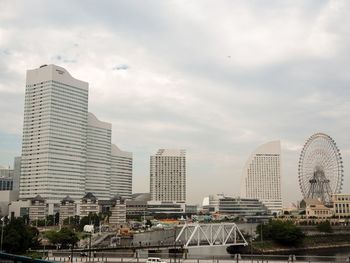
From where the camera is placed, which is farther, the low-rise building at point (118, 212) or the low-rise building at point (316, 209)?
the low-rise building at point (316, 209)

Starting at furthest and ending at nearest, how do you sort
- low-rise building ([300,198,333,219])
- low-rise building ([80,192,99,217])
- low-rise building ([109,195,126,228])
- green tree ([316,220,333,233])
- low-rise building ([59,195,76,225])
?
low-rise building ([59,195,76,225]) < low-rise building ([300,198,333,219]) < low-rise building ([80,192,99,217]) < low-rise building ([109,195,126,228]) < green tree ([316,220,333,233])

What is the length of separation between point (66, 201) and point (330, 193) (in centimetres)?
11217

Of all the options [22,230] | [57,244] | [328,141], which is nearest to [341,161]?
[328,141]

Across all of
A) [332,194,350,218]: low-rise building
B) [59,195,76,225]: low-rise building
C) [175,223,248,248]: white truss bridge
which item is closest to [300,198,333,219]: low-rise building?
[332,194,350,218]: low-rise building

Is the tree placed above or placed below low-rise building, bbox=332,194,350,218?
below

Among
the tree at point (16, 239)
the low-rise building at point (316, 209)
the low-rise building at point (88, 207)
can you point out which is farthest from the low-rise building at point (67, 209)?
the tree at point (16, 239)

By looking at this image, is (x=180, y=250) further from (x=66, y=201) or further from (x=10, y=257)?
(x=66, y=201)

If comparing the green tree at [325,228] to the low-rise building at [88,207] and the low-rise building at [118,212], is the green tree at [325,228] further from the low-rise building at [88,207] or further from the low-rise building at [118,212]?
the low-rise building at [88,207]

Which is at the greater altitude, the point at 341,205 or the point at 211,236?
the point at 341,205

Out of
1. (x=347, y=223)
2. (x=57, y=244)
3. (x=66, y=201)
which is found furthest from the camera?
(x=66, y=201)

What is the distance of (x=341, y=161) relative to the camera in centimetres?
16575

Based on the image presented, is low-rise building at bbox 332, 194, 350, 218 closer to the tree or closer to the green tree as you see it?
the green tree

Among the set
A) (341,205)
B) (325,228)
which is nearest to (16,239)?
(325,228)

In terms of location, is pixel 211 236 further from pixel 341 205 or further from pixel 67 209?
pixel 67 209
